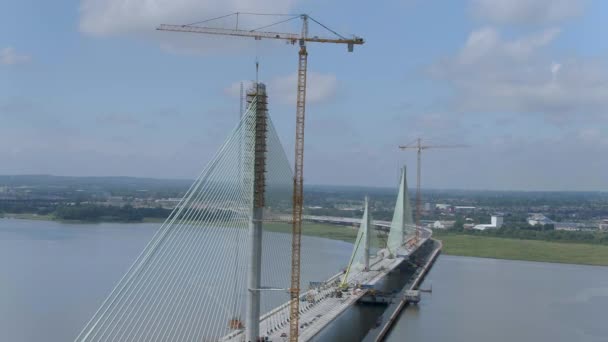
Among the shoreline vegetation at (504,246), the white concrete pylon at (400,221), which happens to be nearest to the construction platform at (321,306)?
the white concrete pylon at (400,221)

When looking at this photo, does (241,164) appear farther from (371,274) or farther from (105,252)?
(105,252)

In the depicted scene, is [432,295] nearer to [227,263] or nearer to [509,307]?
[509,307]

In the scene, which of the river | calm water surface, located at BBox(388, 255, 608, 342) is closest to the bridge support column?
the river

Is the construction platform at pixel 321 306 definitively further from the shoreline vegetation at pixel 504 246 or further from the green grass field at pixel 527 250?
the shoreline vegetation at pixel 504 246

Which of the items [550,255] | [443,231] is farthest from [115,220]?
[550,255]

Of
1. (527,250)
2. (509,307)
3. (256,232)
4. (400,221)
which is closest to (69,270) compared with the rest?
(256,232)

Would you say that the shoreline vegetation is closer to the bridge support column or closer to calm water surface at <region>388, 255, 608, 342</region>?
calm water surface at <region>388, 255, 608, 342</region>
